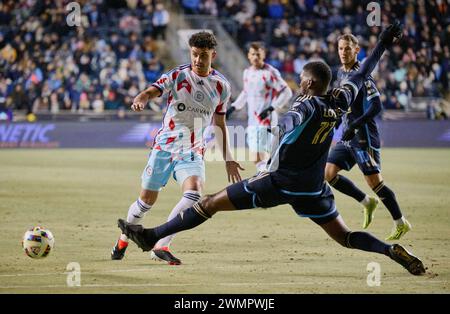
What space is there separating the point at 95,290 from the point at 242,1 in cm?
2474

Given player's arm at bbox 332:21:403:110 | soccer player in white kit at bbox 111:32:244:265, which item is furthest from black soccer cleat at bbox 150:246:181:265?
player's arm at bbox 332:21:403:110

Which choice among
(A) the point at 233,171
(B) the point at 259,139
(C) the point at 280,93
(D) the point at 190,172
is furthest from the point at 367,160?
(B) the point at 259,139

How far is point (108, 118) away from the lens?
27.0 meters

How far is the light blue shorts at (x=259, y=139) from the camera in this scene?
1736 cm

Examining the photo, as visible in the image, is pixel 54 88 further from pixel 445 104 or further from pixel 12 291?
pixel 12 291

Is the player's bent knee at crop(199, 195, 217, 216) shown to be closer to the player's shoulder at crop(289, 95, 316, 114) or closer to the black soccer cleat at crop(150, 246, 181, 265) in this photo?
the player's shoulder at crop(289, 95, 316, 114)

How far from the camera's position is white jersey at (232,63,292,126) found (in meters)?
17.1

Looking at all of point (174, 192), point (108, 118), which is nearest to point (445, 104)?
point (108, 118)

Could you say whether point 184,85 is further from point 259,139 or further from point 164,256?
point 259,139

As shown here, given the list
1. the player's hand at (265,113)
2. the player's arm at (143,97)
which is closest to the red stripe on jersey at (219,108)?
the player's arm at (143,97)

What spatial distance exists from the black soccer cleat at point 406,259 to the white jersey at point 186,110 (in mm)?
2383

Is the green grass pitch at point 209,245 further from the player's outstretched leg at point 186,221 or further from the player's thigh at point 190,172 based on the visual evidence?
the player's thigh at point 190,172

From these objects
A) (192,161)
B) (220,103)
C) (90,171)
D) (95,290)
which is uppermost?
(220,103)

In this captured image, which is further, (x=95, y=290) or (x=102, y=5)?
(x=102, y=5)
